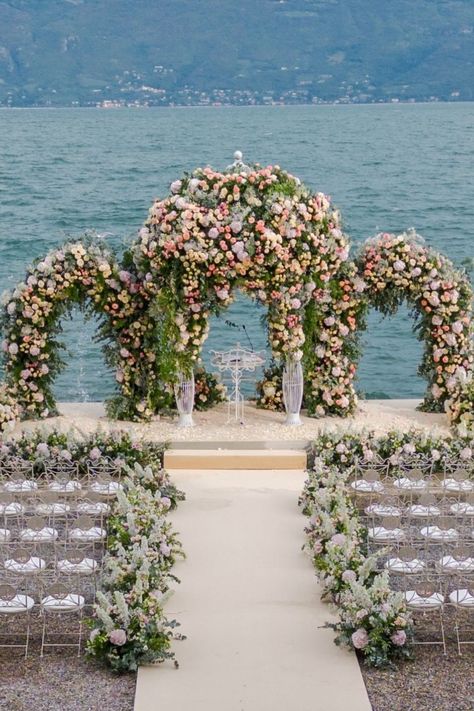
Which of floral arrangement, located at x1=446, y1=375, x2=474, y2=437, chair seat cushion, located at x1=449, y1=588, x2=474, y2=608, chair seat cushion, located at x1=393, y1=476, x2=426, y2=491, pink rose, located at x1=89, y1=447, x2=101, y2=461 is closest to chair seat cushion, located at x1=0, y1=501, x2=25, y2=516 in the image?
pink rose, located at x1=89, y1=447, x2=101, y2=461

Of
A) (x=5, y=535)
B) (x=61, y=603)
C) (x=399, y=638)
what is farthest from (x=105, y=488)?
(x=399, y=638)

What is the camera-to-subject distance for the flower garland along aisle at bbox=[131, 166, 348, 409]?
68.1 feet

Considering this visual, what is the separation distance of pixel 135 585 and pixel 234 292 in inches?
292

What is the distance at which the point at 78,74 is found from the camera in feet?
487

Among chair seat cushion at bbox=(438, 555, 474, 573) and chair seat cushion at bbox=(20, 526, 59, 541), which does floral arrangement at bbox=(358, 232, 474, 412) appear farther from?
chair seat cushion at bbox=(20, 526, 59, 541)

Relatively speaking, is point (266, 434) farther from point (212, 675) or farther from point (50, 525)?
point (212, 675)

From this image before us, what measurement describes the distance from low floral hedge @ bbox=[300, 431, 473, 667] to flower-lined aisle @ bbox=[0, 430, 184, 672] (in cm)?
172

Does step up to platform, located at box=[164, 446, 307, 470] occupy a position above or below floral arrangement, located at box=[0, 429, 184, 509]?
below

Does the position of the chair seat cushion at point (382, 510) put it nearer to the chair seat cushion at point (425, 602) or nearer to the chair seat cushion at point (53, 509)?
the chair seat cushion at point (425, 602)

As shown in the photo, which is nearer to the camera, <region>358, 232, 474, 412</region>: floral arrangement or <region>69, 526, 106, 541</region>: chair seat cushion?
<region>69, 526, 106, 541</region>: chair seat cushion

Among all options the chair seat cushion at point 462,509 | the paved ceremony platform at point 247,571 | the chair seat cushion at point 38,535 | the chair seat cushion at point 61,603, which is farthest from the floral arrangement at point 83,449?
the chair seat cushion at point 61,603

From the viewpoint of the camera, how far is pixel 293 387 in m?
21.9

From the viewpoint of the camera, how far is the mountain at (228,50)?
476ft

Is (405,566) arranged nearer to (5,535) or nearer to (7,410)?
(5,535)
